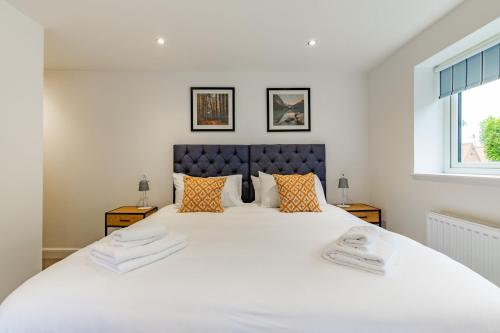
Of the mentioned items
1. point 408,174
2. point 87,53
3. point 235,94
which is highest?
point 87,53

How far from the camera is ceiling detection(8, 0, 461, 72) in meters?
1.99

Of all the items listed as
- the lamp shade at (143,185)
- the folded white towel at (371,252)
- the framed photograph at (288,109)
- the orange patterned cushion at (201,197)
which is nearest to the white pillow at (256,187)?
the orange patterned cushion at (201,197)

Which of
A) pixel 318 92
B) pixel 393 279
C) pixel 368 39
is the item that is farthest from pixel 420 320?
pixel 318 92

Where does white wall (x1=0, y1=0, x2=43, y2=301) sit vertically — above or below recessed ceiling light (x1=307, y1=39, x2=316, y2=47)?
below

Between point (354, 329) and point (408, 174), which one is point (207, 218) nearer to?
point (354, 329)

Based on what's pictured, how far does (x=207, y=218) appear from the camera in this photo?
7.48 ft

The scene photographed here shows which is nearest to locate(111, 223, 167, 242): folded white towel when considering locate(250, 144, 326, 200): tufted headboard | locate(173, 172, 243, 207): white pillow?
locate(173, 172, 243, 207): white pillow

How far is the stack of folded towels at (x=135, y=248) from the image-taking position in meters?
1.20

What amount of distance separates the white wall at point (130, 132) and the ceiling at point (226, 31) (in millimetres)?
204

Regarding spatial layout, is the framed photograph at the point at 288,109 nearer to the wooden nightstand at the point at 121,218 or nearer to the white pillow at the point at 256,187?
the white pillow at the point at 256,187

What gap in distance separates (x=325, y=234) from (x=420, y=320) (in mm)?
862

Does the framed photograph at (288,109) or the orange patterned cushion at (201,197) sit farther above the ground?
the framed photograph at (288,109)

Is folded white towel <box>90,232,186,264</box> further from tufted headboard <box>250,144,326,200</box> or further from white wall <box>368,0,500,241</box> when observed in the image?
white wall <box>368,0,500,241</box>

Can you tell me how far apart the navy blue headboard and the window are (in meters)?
1.33
